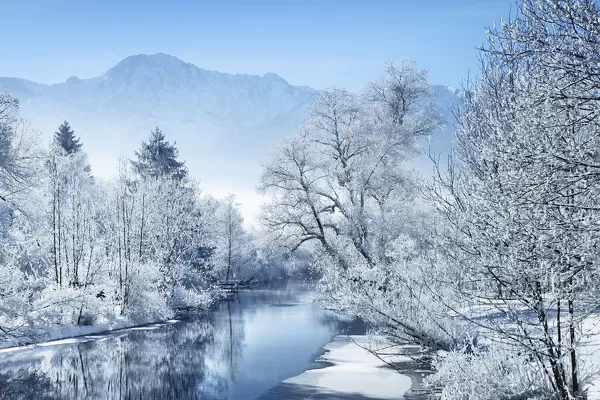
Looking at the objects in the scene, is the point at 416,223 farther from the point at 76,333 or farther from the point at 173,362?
the point at 76,333

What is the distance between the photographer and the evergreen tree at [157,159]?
42.4 metres

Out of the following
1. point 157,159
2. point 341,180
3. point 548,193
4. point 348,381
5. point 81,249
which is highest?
point 157,159

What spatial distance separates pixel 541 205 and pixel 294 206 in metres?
18.0

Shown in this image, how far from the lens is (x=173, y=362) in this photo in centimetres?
1623

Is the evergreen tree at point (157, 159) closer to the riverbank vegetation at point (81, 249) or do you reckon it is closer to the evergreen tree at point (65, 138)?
the riverbank vegetation at point (81, 249)

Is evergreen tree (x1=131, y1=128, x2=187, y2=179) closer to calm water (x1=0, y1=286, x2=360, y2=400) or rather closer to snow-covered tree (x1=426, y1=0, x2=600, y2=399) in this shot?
calm water (x1=0, y1=286, x2=360, y2=400)

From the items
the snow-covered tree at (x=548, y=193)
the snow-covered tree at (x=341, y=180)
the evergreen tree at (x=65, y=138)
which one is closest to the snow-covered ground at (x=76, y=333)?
the snow-covered tree at (x=341, y=180)

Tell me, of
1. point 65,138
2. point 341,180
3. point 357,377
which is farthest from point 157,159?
point 357,377

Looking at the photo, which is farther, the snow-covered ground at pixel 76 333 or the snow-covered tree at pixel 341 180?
the snow-covered tree at pixel 341 180

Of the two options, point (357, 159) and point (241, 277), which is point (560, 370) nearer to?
point (357, 159)

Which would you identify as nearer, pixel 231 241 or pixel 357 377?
pixel 357 377

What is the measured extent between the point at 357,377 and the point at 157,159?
33.1 meters

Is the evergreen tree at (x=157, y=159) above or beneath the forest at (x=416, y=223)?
above

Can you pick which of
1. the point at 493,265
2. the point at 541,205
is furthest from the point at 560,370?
the point at 541,205
